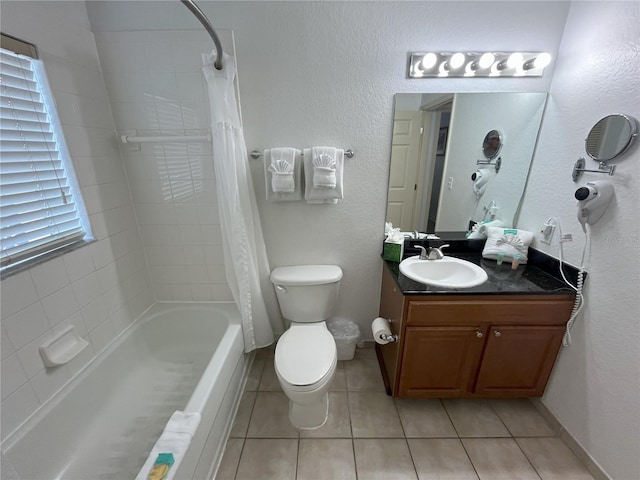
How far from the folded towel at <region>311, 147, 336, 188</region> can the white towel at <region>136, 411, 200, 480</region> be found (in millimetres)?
1227

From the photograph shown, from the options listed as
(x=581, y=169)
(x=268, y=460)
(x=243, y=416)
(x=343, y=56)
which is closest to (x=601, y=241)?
(x=581, y=169)

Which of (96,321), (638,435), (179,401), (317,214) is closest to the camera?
(638,435)

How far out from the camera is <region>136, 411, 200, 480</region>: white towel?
0.85 metres

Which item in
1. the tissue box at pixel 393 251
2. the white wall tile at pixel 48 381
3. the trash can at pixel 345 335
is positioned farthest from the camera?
the trash can at pixel 345 335

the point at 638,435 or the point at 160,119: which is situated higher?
the point at 160,119

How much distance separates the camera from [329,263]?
179 centimetres

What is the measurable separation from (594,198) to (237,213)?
66.1 inches

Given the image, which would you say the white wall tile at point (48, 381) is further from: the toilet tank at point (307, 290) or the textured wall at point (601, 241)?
the textured wall at point (601, 241)

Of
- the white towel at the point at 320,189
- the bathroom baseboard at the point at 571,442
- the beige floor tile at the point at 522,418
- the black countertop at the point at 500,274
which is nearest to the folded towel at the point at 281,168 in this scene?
the white towel at the point at 320,189

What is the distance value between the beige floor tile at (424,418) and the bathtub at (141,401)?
0.99 meters

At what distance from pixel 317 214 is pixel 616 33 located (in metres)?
1.56

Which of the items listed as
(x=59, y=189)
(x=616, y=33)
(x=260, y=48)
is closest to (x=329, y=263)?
(x=260, y=48)

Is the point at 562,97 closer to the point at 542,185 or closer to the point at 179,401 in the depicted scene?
the point at 542,185

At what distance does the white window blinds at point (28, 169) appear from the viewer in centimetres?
100
